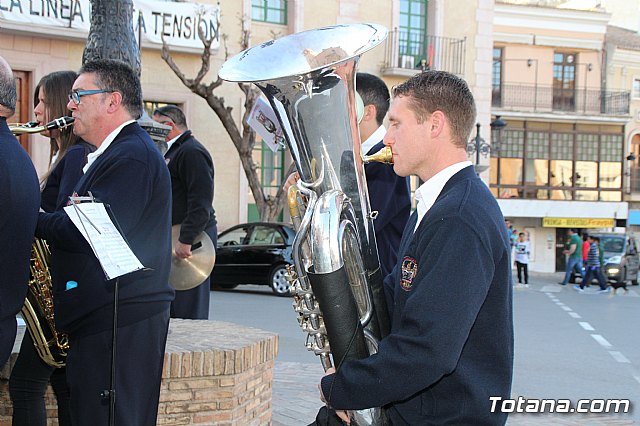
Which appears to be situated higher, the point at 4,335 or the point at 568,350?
the point at 4,335

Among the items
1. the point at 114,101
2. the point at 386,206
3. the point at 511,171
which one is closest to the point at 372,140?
the point at 386,206

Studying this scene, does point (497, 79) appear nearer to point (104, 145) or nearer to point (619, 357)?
point (619, 357)

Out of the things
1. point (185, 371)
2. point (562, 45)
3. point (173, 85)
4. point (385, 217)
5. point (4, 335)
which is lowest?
point (185, 371)

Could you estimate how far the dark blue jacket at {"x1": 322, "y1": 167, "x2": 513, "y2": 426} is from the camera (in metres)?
2.08

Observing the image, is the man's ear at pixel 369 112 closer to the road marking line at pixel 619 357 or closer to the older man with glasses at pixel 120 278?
the older man with glasses at pixel 120 278

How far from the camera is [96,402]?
3.09 meters

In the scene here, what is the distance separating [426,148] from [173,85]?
18.2 m

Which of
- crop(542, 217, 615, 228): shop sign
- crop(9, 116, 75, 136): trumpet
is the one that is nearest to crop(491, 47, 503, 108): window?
crop(542, 217, 615, 228): shop sign

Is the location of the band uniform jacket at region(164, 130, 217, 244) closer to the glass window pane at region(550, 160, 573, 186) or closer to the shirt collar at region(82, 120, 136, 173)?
the shirt collar at region(82, 120, 136, 173)

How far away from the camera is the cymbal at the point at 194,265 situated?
5.21 m

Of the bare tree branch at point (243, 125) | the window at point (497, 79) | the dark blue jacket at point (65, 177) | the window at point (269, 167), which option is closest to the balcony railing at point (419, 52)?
the window at point (269, 167)

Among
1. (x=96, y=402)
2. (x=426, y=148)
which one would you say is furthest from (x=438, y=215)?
(x=96, y=402)

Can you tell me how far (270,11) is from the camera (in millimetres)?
21625

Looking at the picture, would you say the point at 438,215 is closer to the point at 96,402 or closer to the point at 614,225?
the point at 96,402
